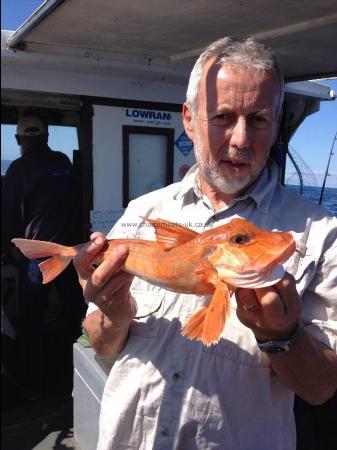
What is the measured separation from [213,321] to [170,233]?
43 centimetres

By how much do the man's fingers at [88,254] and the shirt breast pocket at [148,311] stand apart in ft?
1.00

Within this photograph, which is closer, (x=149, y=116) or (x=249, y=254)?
(x=249, y=254)

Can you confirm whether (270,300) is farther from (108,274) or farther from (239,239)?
(108,274)

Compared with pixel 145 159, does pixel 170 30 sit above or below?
above

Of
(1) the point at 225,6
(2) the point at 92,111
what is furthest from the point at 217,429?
(2) the point at 92,111

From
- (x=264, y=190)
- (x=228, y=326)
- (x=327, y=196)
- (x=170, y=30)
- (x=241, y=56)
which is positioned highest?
(x=170, y=30)

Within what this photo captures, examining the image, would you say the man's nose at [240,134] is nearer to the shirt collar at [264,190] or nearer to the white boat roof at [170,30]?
the shirt collar at [264,190]

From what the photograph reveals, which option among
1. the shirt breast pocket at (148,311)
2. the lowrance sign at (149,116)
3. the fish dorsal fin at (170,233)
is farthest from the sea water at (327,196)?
the fish dorsal fin at (170,233)

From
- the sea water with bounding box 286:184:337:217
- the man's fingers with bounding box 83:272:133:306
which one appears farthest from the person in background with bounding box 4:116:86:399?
the man's fingers with bounding box 83:272:133:306

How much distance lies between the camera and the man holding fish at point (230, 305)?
1.59m

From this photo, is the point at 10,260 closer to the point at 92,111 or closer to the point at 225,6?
the point at 92,111

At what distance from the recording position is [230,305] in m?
1.55

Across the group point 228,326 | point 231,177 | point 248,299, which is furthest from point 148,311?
point 231,177

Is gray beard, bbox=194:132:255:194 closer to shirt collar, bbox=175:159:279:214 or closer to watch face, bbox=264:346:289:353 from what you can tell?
shirt collar, bbox=175:159:279:214
